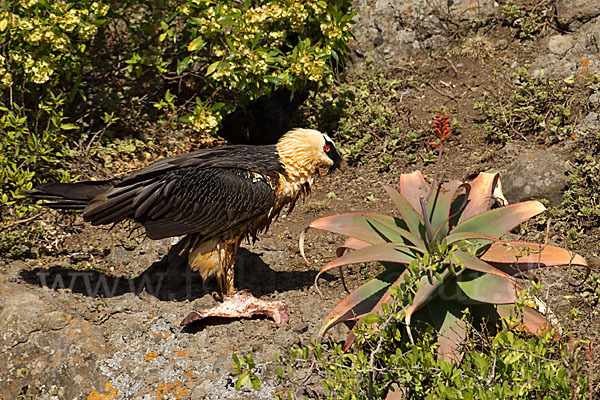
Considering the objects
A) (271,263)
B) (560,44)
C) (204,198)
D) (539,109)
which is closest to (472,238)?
(204,198)

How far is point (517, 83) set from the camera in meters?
6.89

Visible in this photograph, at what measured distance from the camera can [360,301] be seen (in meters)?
3.73

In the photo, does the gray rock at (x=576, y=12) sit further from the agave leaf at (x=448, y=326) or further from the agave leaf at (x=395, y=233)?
the agave leaf at (x=448, y=326)

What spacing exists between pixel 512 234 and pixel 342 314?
2.23 m

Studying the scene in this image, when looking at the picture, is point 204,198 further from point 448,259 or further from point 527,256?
point 527,256

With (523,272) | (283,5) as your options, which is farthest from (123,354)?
(283,5)

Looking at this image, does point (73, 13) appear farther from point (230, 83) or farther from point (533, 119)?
point (533, 119)

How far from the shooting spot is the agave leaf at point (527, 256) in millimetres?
3561

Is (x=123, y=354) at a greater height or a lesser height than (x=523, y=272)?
lesser

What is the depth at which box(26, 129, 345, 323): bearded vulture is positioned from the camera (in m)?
4.64

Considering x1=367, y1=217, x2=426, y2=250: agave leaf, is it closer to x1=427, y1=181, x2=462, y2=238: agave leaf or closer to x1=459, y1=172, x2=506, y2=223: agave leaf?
x1=427, y1=181, x2=462, y2=238: agave leaf

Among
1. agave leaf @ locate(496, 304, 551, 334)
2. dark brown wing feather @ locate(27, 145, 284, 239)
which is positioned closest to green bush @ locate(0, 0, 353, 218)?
dark brown wing feather @ locate(27, 145, 284, 239)

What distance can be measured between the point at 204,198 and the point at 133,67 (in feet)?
10.2

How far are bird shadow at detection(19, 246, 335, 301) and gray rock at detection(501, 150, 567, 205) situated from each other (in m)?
1.81
